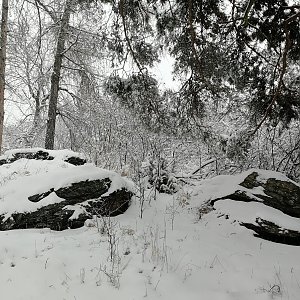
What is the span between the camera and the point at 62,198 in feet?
16.9

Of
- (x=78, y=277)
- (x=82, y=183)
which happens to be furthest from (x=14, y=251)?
(x=82, y=183)

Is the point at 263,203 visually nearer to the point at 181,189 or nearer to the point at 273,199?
the point at 273,199

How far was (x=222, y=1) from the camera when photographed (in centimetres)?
488

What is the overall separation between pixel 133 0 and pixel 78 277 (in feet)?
12.7

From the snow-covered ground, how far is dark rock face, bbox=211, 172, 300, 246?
168 mm

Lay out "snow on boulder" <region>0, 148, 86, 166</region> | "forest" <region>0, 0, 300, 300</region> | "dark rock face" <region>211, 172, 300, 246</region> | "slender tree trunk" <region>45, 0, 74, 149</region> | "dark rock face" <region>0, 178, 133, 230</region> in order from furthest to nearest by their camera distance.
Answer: "slender tree trunk" <region>45, 0, 74, 149</region>, "snow on boulder" <region>0, 148, 86, 166</region>, "dark rock face" <region>0, 178, 133, 230</region>, "dark rock face" <region>211, 172, 300, 246</region>, "forest" <region>0, 0, 300, 300</region>

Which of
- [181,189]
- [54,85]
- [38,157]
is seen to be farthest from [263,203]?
[54,85]

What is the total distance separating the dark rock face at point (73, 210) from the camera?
15.8 feet

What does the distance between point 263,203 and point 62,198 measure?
322cm

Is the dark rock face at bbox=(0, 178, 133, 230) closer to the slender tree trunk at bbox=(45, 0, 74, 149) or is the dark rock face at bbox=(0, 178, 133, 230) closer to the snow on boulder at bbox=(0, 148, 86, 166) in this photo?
the snow on boulder at bbox=(0, 148, 86, 166)

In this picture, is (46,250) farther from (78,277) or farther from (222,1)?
(222,1)

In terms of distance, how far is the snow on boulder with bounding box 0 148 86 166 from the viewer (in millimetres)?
8508

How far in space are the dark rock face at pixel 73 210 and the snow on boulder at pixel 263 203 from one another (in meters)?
1.71

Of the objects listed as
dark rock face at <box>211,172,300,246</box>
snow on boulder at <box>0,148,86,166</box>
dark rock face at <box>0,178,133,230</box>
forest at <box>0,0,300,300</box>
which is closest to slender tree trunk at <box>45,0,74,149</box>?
snow on boulder at <box>0,148,86,166</box>
